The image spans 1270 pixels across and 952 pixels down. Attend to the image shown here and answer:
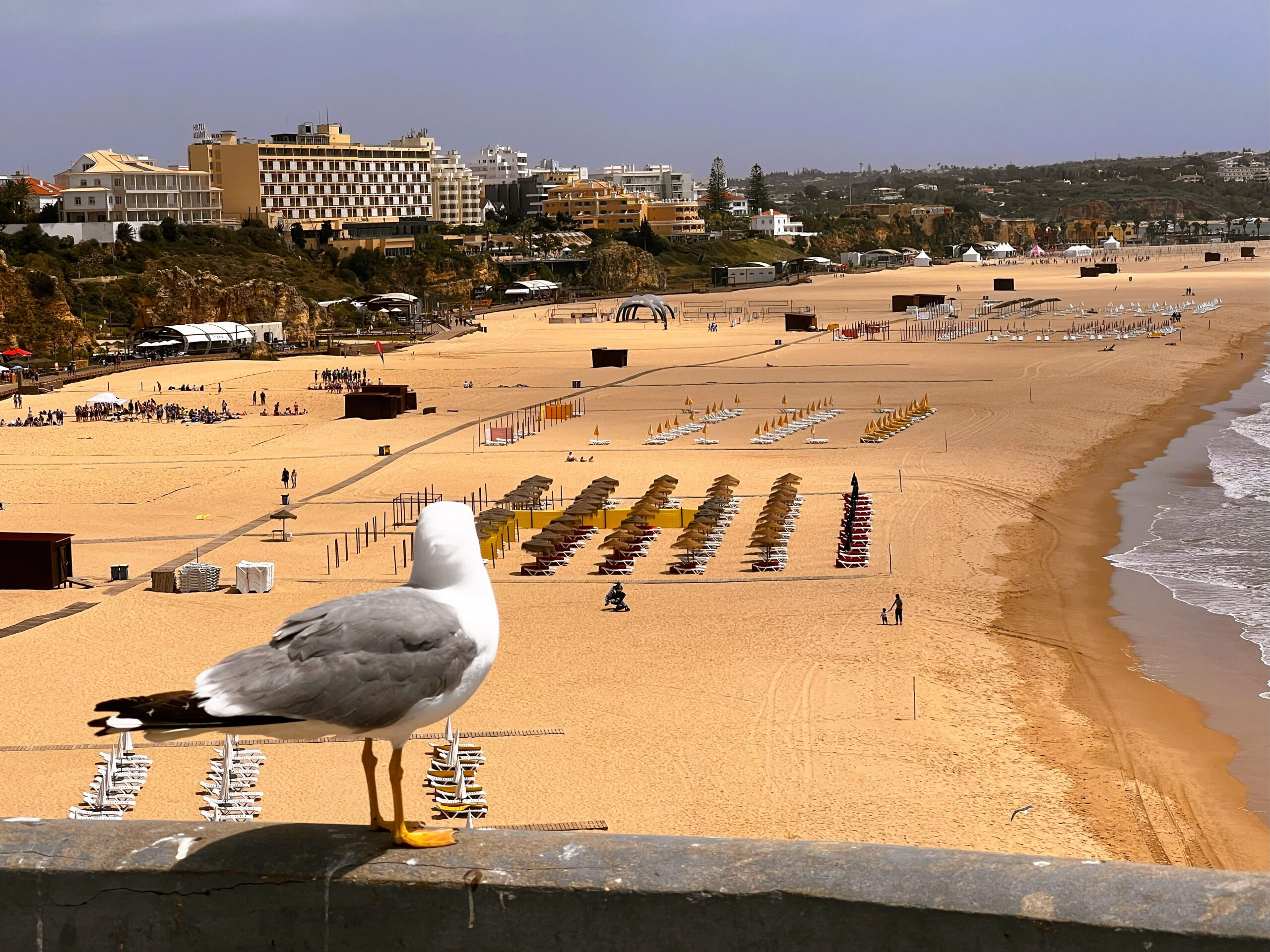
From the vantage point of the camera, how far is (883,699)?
70.5 ft

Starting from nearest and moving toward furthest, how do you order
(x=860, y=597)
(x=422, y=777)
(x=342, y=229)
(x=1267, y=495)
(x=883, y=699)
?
(x=422, y=777), (x=883, y=699), (x=860, y=597), (x=1267, y=495), (x=342, y=229)

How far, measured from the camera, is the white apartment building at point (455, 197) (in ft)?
599

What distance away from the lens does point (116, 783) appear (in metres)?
17.0

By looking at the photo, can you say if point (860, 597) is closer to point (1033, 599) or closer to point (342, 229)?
point (1033, 599)

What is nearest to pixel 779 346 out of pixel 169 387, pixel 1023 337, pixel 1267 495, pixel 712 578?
pixel 1023 337

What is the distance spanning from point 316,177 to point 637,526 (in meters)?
133

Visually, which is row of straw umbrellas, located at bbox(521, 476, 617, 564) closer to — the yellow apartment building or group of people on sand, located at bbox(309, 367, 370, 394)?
group of people on sand, located at bbox(309, 367, 370, 394)

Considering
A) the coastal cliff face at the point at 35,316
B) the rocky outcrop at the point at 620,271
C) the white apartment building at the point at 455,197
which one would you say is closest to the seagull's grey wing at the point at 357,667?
the coastal cliff face at the point at 35,316

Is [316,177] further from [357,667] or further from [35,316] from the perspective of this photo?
[357,667]

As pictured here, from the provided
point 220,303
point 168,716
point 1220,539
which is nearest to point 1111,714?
point 1220,539

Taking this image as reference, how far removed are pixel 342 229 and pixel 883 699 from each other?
130242 mm

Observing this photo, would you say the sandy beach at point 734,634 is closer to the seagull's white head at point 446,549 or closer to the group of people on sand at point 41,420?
the group of people on sand at point 41,420

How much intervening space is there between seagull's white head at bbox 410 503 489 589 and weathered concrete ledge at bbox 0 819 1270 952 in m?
1.11

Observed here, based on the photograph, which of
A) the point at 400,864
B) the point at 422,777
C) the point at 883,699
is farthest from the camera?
the point at 883,699
